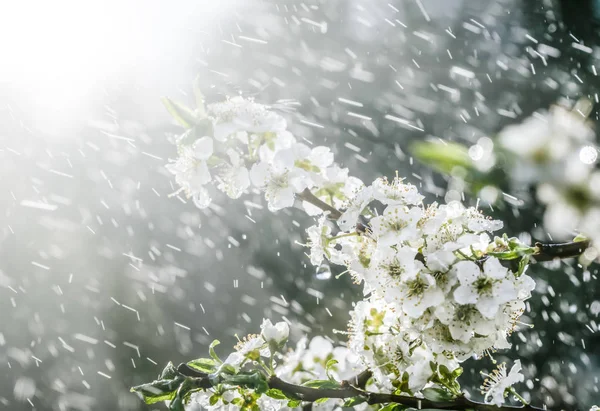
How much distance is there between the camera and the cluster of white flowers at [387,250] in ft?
2.61

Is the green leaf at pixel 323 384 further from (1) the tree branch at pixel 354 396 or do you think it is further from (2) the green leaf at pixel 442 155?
(2) the green leaf at pixel 442 155

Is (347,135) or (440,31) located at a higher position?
(440,31)

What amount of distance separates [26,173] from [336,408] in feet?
30.1

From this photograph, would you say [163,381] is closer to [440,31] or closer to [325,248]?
[325,248]

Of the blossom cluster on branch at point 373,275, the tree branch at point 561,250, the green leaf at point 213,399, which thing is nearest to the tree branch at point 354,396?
the blossom cluster on branch at point 373,275

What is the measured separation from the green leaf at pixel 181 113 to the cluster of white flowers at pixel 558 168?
1.86 feet

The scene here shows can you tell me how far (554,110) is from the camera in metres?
0.35

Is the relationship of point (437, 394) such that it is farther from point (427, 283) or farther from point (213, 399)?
point (213, 399)

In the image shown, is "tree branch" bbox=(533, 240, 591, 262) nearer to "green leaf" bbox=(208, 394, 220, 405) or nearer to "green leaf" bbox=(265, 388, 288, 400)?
"green leaf" bbox=(265, 388, 288, 400)

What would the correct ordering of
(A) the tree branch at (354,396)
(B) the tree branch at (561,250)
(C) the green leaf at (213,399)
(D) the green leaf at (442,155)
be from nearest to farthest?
(D) the green leaf at (442,155)
(B) the tree branch at (561,250)
(A) the tree branch at (354,396)
(C) the green leaf at (213,399)

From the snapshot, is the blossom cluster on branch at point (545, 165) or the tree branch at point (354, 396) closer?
the blossom cluster on branch at point (545, 165)

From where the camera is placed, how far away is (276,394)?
800 millimetres

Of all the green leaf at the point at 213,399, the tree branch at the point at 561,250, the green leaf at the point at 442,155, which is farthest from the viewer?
the green leaf at the point at 213,399

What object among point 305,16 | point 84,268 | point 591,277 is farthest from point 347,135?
point 84,268
